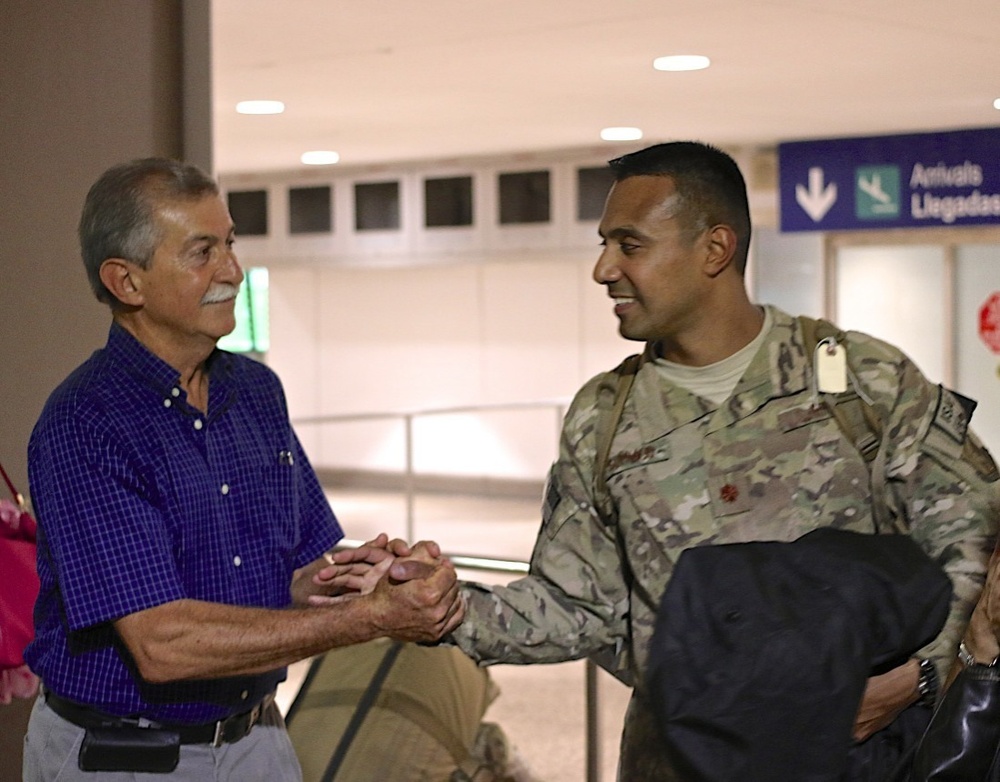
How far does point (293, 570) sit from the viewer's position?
259 cm

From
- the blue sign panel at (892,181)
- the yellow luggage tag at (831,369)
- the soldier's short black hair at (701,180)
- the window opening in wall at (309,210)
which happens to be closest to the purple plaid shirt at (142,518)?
the soldier's short black hair at (701,180)

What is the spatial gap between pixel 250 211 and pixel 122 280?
1264 cm

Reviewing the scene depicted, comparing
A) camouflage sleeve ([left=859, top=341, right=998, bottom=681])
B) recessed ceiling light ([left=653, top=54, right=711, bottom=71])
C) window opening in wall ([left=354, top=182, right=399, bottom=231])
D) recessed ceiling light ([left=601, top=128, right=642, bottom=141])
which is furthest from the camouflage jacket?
window opening in wall ([left=354, top=182, right=399, bottom=231])

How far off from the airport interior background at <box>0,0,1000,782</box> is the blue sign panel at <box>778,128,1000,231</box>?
137 mm

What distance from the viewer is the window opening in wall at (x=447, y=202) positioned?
13.1 metres

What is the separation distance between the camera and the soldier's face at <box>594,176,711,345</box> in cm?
235

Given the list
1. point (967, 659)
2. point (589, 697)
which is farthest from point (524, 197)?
point (967, 659)

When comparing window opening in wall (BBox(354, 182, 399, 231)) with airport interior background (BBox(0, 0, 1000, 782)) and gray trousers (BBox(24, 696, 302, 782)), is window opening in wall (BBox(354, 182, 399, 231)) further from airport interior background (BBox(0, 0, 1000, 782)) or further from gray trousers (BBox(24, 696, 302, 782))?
gray trousers (BBox(24, 696, 302, 782))

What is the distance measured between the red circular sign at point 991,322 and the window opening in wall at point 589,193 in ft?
10.5

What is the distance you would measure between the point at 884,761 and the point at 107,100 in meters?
2.38

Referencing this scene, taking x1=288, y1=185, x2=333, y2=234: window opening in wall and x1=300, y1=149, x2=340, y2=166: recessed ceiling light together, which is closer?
x1=300, y1=149, x2=340, y2=166: recessed ceiling light

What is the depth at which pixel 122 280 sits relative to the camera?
235cm

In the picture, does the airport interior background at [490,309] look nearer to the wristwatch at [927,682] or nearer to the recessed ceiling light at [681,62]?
the recessed ceiling light at [681,62]

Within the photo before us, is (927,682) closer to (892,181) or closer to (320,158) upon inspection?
(892,181)
